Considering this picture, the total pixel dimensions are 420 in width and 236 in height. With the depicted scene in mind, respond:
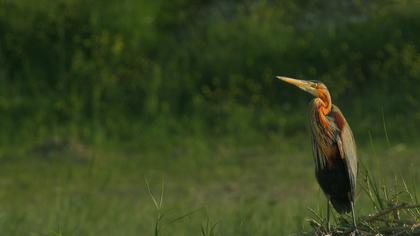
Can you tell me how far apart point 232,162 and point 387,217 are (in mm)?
6840

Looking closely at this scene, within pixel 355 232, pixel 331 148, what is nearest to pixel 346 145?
pixel 331 148

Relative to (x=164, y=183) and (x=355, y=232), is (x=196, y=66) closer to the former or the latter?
(x=164, y=183)

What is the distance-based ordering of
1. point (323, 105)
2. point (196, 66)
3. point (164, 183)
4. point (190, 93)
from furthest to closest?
point (196, 66), point (190, 93), point (164, 183), point (323, 105)

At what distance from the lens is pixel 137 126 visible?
494 inches

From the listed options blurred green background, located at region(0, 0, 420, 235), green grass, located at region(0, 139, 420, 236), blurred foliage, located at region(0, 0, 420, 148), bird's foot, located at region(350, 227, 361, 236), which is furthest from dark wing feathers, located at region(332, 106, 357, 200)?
blurred foliage, located at region(0, 0, 420, 148)

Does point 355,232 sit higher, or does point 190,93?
point 355,232

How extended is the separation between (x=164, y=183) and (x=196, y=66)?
9.26 feet

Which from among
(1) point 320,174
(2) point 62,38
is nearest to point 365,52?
(2) point 62,38

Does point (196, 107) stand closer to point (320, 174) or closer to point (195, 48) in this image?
point (195, 48)

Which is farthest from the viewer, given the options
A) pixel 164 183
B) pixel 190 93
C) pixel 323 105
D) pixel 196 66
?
pixel 196 66

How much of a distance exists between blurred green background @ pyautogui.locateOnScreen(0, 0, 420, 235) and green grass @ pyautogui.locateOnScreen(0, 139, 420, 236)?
0.03 meters

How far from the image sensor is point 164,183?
10.7 metres

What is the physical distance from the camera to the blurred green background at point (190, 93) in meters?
10.9

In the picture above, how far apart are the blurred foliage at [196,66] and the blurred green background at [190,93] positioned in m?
0.02
